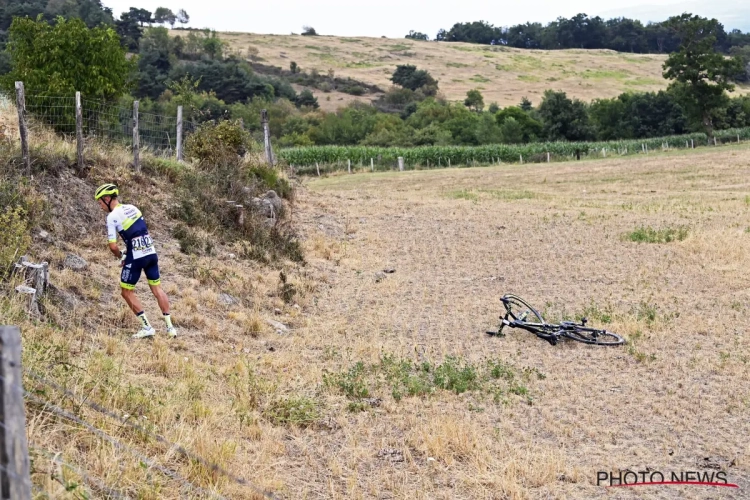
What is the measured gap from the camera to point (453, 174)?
44906 millimetres

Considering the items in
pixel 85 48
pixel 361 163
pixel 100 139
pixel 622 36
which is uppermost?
pixel 622 36

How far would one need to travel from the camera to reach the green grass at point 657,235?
18453 millimetres

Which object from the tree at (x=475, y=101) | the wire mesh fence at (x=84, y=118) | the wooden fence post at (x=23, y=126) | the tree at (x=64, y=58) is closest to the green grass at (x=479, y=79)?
the tree at (x=475, y=101)

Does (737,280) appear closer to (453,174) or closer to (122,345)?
(122,345)

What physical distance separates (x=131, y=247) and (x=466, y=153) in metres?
51.5

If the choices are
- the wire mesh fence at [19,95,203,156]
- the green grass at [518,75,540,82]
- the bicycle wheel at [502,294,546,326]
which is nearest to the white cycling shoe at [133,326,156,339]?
the bicycle wheel at [502,294,546,326]

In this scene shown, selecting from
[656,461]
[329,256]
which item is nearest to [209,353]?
[656,461]

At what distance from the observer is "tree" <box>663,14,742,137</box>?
2484 inches

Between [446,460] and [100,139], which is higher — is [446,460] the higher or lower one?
the lower one

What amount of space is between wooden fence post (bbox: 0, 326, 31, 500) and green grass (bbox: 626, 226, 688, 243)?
1704 centimetres

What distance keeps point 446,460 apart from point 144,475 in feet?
8.48

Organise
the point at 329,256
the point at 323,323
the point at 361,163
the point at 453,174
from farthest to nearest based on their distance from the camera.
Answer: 1. the point at 361,163
2. the point at 453,174
3. the point at 329,256
4. the point at 323,323

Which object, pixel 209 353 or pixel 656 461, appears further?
pixel 209 353

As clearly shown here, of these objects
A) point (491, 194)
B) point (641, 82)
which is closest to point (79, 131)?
point (491, 194)
